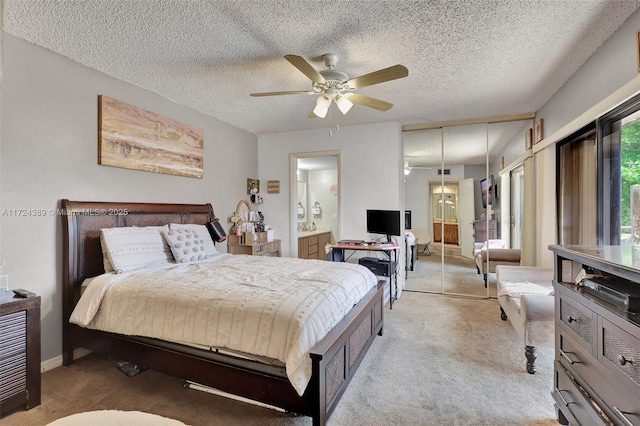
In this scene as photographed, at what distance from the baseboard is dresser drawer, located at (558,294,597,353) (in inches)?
140

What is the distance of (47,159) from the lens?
96.3 inches

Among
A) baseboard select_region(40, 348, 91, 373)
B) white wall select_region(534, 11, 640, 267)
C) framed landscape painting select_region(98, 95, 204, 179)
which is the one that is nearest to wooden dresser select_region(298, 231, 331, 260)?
framed landscape painting select_region(98, 95, 204, 179)

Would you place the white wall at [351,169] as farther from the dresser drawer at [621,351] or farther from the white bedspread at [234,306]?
the dresser drawer at [621,351]

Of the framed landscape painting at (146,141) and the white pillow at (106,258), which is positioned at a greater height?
the framed landscape painting at (146,141)

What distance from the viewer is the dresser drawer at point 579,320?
4.49ft

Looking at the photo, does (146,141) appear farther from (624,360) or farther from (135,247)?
(624,360)

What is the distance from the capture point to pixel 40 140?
240 cm

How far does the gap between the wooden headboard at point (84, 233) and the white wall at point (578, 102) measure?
13.8 feet

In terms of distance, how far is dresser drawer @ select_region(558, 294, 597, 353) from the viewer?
1.37m

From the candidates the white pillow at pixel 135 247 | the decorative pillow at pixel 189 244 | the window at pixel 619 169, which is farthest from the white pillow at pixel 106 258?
the window at pixel 619 169

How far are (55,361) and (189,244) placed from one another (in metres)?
1.39

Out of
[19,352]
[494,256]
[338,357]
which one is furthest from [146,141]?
[494,256]

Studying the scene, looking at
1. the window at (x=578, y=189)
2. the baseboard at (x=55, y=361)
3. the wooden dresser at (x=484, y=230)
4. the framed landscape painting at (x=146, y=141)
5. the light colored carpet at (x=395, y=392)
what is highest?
the framed landscape painting at (x=146, y=141)

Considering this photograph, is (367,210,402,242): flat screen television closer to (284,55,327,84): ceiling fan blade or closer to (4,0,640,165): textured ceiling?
(4,0,640,165): textured ceiling
